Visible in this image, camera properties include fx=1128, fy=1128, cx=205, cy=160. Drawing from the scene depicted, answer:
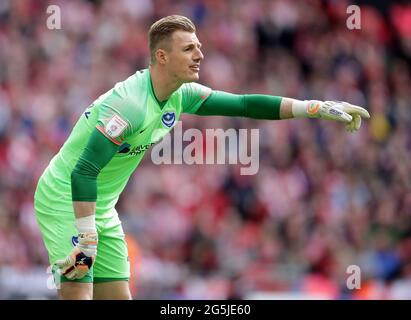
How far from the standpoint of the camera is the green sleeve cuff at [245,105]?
8.18 m

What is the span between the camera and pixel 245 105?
8.22 metres

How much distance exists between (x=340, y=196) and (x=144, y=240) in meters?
2.90

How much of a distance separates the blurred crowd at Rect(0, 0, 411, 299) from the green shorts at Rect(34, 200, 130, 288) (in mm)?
4105

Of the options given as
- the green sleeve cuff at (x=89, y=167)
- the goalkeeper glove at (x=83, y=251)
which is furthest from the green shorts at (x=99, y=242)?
the green sleeve cuff at (x=89, y=167)

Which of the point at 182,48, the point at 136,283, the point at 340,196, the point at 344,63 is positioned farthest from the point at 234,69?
the point at 182,48

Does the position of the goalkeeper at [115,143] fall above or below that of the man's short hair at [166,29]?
below

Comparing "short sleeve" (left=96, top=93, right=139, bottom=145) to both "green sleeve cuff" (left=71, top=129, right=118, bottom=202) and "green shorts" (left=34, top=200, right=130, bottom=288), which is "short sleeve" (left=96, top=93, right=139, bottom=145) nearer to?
"green sleeve cuff" (left=71, top=129, right=118, bottom=202)

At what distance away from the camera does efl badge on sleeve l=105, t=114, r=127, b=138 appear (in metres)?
7.38

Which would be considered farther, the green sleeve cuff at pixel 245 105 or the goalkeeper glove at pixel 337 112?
the green sleeve cuff at pixel 245 105
